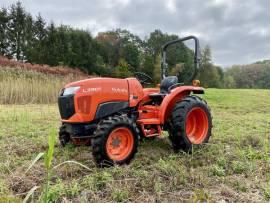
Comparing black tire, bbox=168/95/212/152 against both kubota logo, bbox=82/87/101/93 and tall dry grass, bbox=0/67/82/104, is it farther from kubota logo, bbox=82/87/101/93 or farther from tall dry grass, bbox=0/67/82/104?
tall dry grass, bbox=0/67/82/104

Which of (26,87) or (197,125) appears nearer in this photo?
(197,125)

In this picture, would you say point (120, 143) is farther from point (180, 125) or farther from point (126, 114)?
point (180, 125)

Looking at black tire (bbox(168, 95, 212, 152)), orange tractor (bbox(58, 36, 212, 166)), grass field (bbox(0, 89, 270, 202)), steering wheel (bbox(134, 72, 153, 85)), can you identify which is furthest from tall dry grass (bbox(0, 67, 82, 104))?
black tire (bbox(168, 95, 212, 152))

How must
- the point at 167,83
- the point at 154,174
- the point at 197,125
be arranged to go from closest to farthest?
the point at 154,174
the point at 167,83
the point at 197,125

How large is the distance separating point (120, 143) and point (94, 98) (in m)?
0.58

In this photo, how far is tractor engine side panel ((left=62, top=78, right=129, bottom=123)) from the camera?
12.5 feet

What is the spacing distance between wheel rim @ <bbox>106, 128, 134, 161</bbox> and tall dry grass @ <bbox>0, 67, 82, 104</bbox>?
8332mm

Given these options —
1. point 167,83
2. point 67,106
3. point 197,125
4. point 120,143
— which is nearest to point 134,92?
Answer: point 167,83

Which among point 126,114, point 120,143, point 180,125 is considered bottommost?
point 120,143

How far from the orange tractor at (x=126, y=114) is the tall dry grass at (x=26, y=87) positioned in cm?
737

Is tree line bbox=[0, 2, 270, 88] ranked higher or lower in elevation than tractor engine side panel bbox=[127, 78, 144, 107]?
higher

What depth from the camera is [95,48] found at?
2941 cm

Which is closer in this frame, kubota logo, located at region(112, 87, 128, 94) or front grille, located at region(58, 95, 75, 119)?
front grille, located at region(58, 95, 75, 119)

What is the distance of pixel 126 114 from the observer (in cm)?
407
